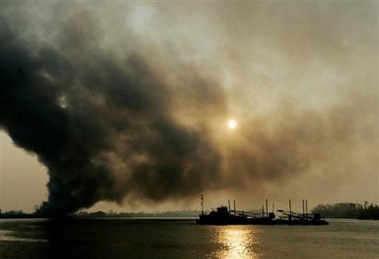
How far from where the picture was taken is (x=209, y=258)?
88.0m

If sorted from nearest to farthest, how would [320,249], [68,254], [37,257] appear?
[37,257] → [68,254] → [320,249]

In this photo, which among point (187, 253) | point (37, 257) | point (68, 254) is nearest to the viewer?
point (37, 257)

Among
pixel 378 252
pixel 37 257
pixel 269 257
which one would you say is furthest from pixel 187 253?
pixel 378 252

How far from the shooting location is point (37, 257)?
3324 inches

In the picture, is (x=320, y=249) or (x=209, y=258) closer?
(x=209, y=258)

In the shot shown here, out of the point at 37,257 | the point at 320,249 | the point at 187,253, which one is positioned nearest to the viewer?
the point at 37,257

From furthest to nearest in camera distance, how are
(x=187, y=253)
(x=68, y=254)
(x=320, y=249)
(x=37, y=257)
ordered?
(x=320, y=249) → (x=187, y=253) → (x=68, y=254) → (x=37, y=257)

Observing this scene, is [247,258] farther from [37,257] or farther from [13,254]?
[13,254]

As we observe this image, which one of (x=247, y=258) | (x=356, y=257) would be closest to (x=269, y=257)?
(x=247, y=258)

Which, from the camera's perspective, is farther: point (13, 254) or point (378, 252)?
point (378, 252)

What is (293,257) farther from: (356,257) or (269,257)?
(356,257)

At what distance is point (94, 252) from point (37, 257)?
43.9 ft

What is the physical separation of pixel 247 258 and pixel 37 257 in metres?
40.5

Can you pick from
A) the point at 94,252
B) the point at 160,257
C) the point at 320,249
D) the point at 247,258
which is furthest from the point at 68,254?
the point at 320,249
